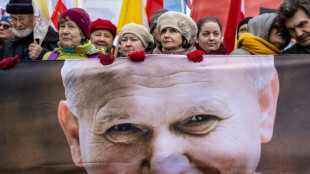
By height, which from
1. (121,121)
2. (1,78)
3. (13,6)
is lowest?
(121,121)

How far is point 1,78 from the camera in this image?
3.44m

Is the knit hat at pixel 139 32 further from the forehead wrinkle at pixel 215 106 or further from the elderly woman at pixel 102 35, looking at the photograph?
the forehead wrinkle at pixel 215 106

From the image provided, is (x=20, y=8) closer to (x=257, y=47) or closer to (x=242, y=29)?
(x=242, y=29)

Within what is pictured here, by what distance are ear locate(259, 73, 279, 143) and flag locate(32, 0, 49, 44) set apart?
234 cm

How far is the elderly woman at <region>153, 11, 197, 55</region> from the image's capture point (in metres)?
3.88

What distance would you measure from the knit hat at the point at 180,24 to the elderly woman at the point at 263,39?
0.45 m

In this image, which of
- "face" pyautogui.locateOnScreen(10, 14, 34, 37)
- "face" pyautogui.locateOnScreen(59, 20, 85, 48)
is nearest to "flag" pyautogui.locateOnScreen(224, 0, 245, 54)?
"face" pyautogui.locateOnScreen(59, 20, 85, 48)

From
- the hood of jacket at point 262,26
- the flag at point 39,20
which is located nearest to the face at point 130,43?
the flag at point 39,20

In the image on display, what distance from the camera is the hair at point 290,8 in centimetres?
359

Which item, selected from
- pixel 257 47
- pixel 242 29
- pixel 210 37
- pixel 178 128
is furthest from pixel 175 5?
pixel 178 128

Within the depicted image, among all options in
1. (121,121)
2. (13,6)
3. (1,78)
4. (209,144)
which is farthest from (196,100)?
(13,6)

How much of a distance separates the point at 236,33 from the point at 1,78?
276cm

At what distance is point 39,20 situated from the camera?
442cm

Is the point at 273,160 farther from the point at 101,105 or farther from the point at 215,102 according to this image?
the point at 101,105
